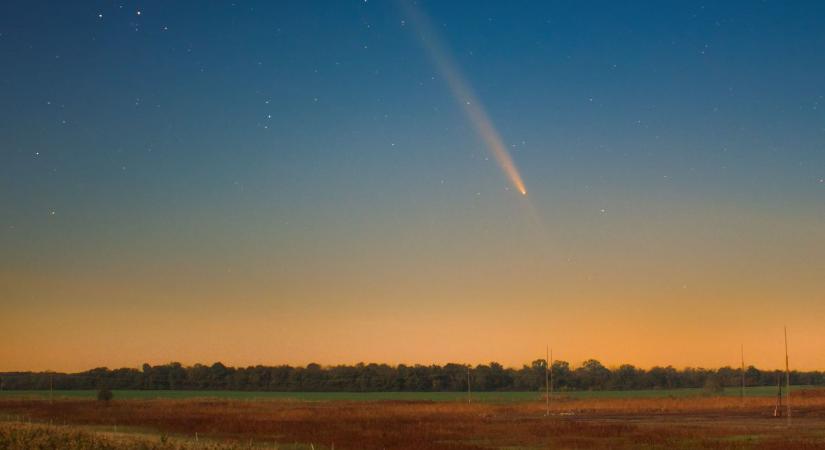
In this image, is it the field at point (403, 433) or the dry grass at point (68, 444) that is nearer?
the dry grass at point (68, 444)

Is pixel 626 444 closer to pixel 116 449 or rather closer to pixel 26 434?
pixel 116 449

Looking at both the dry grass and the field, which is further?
the field

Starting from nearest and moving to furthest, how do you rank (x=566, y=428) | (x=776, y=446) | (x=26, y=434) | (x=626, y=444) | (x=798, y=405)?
(x=26, y=434), (x=776, y=446), (x=626, y=444), (x=566, y=428), (x=798, y=405)

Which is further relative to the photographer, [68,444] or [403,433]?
[403,433]

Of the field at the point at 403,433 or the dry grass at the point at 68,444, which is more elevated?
the dry grass at the point at 68,444

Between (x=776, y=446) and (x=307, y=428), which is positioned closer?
(x=776, y=446)

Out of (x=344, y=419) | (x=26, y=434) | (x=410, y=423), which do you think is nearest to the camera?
(x=26, y=434)

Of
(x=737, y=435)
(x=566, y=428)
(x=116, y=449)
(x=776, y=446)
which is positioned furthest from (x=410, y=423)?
(x=116, y=449)

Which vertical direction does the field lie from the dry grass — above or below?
Answer: below

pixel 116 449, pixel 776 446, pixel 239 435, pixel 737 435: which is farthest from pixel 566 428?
pixel 116 449

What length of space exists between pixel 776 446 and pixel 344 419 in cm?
3487

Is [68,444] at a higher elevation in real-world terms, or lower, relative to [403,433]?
higher

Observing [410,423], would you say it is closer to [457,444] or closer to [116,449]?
[457,444]

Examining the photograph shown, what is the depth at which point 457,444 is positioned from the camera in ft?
145
